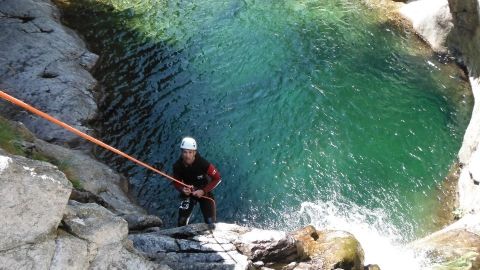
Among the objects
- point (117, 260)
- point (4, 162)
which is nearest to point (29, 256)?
point (4, 162)

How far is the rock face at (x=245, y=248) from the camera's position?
8.99 meters

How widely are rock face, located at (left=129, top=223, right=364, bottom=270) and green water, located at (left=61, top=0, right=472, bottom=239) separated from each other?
263 centimetres

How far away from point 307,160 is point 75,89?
8.64 meters

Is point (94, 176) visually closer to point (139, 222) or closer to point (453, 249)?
point (139, 222)

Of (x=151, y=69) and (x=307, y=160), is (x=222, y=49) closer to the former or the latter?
(x=151, y=69)

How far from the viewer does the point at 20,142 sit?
11.4m

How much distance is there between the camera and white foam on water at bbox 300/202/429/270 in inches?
498

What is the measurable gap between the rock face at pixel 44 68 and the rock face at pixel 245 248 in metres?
7.00

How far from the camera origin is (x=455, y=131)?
17078 millimetres

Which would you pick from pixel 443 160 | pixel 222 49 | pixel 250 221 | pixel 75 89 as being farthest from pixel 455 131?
pixel 75 89

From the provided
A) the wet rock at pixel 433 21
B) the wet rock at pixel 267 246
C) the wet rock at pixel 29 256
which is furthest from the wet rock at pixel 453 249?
the wet rock at pixel 433 21

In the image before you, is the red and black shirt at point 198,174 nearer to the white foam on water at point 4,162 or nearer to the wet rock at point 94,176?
the wet rock at point 94,176

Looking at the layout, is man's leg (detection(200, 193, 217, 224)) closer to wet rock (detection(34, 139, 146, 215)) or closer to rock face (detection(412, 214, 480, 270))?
wet rock (detection(34, 139, 146, 215))

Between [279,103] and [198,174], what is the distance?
7861mm
